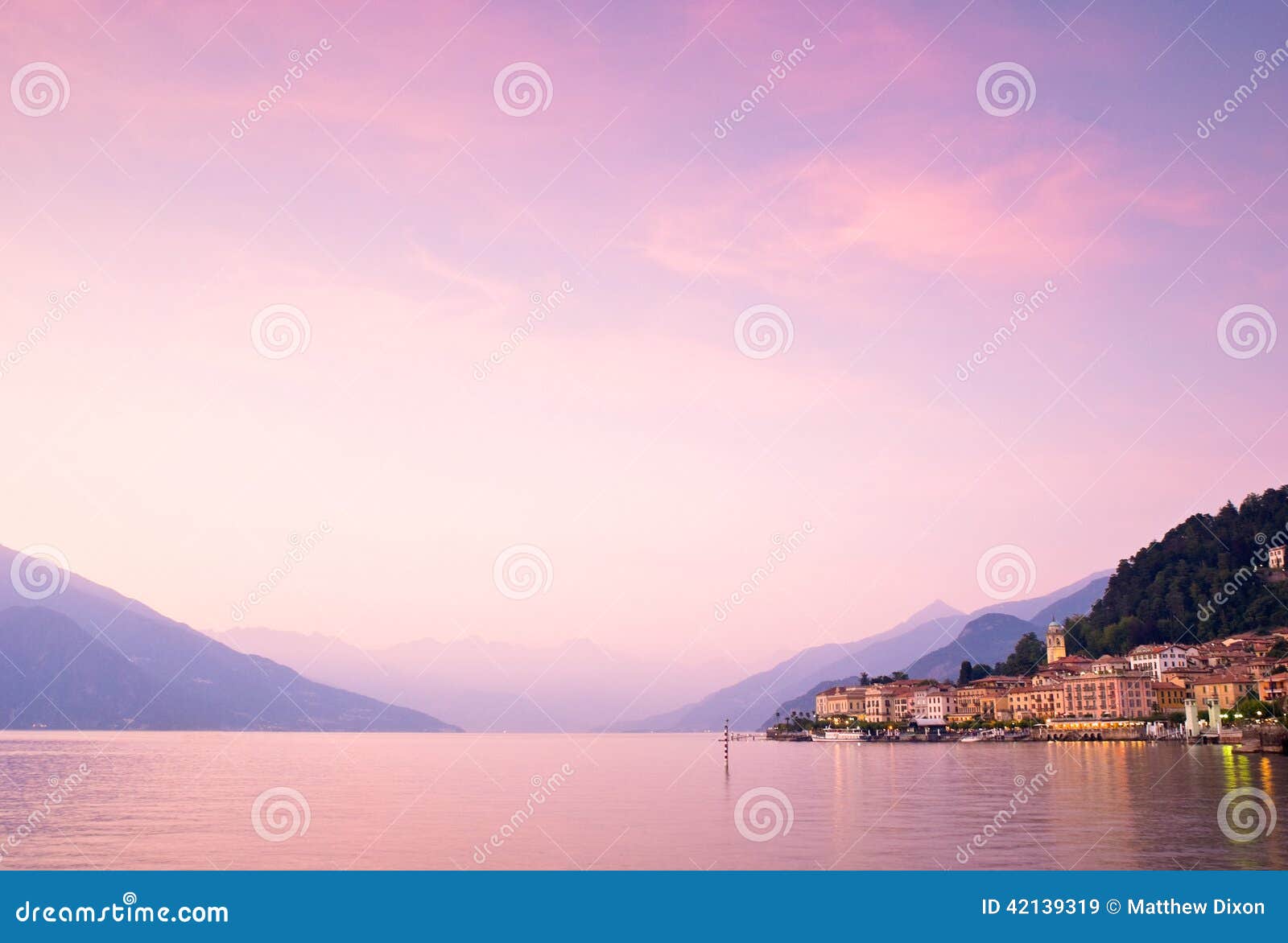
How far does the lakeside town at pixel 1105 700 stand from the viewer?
120 m

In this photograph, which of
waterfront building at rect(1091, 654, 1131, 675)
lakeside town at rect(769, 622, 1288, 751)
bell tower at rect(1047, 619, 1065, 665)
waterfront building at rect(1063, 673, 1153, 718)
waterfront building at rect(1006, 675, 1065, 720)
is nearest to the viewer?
lakeside town at rect(769, 622, 1288, 751)

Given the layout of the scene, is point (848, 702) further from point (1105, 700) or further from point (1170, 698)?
point (1170, 698)

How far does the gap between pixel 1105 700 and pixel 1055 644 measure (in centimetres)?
3909

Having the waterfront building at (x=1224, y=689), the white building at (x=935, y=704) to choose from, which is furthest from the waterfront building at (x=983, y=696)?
the waterfront building at (x=1224, y=689)

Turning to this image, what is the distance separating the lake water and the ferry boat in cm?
9385

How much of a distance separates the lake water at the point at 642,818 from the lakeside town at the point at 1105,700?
52933 mm

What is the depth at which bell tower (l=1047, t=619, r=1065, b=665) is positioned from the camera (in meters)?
178

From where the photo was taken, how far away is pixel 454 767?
3103 inches

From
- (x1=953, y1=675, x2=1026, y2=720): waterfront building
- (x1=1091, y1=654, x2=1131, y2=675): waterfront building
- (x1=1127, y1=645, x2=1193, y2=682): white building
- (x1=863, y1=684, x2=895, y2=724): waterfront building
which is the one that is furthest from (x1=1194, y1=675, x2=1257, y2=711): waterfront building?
(x1=863, y1=684, x2=895, y2=724): waterfront building

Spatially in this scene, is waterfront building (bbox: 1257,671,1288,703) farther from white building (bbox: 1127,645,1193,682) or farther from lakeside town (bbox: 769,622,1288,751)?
white building (bbox: 1127,645,1193,682)

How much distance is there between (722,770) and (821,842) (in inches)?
1802

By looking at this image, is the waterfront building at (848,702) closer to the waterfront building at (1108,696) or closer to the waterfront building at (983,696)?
the waterfront building at (983,696)

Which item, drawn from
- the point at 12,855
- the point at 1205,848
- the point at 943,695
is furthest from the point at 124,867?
the point at 943,695
